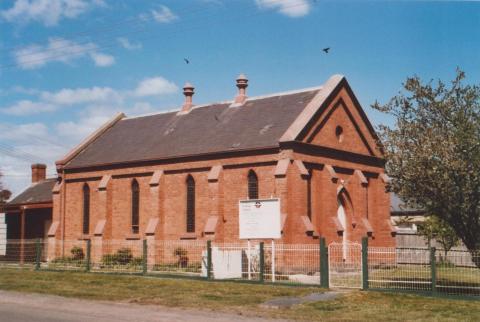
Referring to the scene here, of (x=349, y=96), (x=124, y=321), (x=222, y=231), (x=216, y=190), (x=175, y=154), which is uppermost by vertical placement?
(x=349, y=96)

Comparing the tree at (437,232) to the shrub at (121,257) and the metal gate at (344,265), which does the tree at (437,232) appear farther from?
the shrub at (121,257)

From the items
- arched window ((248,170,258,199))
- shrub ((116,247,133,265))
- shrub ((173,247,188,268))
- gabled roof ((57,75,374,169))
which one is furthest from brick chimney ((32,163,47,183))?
arched window ((248,170,258,199))

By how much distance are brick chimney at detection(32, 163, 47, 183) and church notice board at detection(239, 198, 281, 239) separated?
26652 mm

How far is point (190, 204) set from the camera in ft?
109

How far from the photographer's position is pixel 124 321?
13734mm

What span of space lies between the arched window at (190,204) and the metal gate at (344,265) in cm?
786

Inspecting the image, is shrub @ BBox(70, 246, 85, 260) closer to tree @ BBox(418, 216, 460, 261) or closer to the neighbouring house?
the neighbouring house

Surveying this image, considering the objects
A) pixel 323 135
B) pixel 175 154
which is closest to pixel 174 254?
pixel 175 154

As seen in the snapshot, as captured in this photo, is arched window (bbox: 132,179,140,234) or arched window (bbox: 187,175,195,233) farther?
arched window (bbox: 132,179,140,234)

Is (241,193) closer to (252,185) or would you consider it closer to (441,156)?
(252,185)

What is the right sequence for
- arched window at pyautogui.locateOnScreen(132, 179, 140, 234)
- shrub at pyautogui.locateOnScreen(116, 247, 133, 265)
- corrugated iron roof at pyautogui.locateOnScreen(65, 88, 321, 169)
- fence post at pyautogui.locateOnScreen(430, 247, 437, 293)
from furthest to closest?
1. arched window at pyautogui.locateOnScreen(132, 179, 140, 234)
2. shrub at pyautogui.locateOnScreen(116, 247, 133, 265)
3. corrugated iron roof at pyautogui.locateOnScreen(65, 88, 321, 169)
4. fence post at pyautogui.locateOnScreen(430, 247, 437, 293)

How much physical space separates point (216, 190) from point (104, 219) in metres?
8.90

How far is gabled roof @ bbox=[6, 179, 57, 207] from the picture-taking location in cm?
4169

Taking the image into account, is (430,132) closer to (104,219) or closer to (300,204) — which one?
(300,204)
